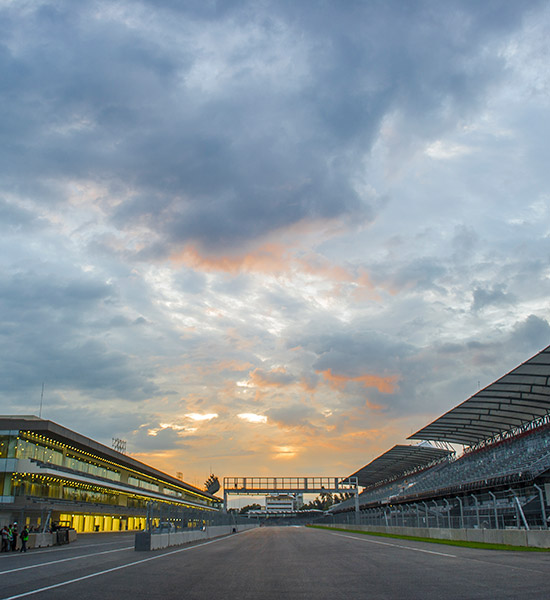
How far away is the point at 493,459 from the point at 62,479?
40578mm

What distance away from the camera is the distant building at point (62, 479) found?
49.1 m

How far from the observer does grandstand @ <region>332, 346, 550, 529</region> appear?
95.7 feet

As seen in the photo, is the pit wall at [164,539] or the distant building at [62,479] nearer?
the pit wall at [164,539]

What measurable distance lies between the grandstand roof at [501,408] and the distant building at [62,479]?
78.9ft

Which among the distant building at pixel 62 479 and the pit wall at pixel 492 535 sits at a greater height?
the distant building at pixel 62 479

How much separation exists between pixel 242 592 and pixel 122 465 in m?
76.7

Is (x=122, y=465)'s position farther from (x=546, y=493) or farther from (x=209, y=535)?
(x=546, y=493)

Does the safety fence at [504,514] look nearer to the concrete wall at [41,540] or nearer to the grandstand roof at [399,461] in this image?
Answer: the concrete wall at [41,540]

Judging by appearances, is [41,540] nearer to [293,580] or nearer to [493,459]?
[293,580]

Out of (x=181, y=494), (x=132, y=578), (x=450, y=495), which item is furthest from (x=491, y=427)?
(x=181, y=494)

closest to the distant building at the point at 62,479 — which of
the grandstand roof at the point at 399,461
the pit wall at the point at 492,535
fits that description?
the pit wall at the point at 492,535

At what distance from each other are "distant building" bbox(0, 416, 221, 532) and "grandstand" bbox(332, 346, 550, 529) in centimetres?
1961

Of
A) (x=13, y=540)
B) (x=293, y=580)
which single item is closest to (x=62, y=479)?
(x=13, y=540)

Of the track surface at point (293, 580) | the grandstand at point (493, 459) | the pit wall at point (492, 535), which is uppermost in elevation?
the grandstand at point (493, 459)
